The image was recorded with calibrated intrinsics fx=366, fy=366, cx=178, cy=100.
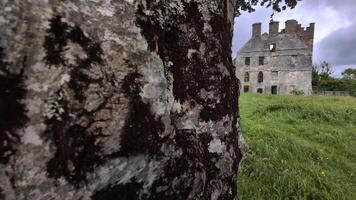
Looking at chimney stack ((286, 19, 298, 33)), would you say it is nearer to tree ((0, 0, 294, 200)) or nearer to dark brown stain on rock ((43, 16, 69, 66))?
tree ((0, 0, 294, 200))

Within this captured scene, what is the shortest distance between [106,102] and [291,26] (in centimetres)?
4953

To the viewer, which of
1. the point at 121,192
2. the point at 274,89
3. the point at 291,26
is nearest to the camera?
the point at 121,192

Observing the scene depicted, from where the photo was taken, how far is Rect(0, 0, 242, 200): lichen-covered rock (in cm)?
130

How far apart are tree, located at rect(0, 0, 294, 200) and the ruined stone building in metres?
46.7

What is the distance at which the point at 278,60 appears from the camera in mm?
48469

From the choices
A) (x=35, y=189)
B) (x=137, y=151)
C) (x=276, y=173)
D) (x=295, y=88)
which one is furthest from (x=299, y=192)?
(x=295, y=88)

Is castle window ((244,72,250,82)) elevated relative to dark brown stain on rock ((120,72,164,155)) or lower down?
elevated

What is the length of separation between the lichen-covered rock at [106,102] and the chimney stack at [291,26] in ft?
158

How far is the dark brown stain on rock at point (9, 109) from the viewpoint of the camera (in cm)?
126

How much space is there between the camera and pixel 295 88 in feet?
157

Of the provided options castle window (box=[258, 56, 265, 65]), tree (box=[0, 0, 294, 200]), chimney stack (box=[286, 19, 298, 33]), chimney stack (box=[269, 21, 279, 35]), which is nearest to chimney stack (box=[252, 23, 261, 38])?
chimney stack (box=[269, 21, 279, 35])

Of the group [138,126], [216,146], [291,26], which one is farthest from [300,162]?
[291,26]

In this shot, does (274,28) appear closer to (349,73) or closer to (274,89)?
(274,89)

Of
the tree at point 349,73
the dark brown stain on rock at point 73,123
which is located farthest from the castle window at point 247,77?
the dark brown stain on rock at point 73,123
